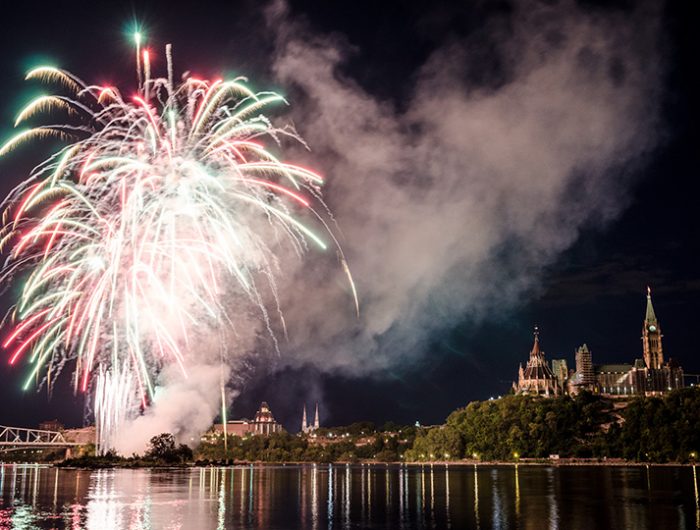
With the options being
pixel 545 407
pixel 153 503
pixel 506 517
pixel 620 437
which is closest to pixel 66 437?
pixel 545 407

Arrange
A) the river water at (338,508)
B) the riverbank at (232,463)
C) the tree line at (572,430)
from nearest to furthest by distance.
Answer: the river water at (338,508) → the riverbank at (232,463) → the tree line at (572,430)

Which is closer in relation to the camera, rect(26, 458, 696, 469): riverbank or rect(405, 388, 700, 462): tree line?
rect(26, 458, 696, 469): riverbank

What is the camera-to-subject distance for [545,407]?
158875 millimetres

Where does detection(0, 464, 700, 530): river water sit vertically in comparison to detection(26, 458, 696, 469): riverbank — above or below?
above

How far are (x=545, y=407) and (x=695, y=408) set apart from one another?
3445 centimetres

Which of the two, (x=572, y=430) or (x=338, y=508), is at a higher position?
(x=572, y=430)

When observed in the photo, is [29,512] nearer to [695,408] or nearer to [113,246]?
[113,246]

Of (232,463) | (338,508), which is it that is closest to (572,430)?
(232,463)

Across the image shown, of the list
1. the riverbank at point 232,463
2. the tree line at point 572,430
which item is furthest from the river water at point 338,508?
the tree line at point 572,430

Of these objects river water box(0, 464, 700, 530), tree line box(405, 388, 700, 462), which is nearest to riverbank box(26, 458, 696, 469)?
tree line box(405, 388, 700, 462)

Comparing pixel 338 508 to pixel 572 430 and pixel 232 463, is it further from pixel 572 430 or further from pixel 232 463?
pixel 572 430

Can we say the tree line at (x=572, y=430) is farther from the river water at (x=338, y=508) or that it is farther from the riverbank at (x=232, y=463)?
the river water at (x=338, y=508)

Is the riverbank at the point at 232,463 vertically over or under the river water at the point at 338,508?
under

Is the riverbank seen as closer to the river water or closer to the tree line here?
the tree line
